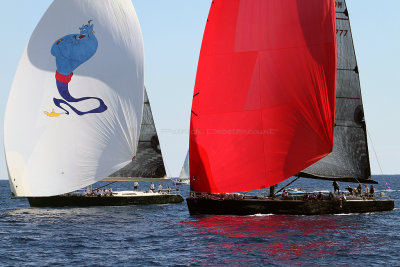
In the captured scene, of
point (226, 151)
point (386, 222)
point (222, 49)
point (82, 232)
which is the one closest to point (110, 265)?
point (82, 232)

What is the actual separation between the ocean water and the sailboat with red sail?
9.30 feet

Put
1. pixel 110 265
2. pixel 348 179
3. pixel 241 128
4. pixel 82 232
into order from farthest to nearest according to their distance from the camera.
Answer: pixel 348 179 < pixel 241 128 < pixel 82 232 < pixel 110 265

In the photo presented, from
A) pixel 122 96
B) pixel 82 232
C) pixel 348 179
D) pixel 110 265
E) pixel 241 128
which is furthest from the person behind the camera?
pixel 122 96

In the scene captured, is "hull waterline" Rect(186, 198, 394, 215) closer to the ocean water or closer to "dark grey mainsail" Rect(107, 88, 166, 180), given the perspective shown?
the ocean water

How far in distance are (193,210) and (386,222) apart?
12.9 m

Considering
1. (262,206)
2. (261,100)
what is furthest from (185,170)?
(261,100)

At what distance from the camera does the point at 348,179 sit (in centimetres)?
4284

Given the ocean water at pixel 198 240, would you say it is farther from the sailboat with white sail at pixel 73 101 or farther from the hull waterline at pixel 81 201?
the hull waterline at pixel 81 201

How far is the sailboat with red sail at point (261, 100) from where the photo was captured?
38219mm

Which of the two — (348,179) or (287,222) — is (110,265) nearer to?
(287,222)

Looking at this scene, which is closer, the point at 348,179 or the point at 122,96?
the point at 348,179

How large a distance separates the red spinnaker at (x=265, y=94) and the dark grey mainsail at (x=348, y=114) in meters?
4.22

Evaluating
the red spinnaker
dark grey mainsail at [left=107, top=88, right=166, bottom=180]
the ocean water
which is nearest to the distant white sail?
dark grey mainsail at [left=107, top=88, right=166, bottom=180]

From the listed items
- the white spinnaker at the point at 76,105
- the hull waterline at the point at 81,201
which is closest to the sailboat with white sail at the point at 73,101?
the white spinnaker at the point at 76,105
